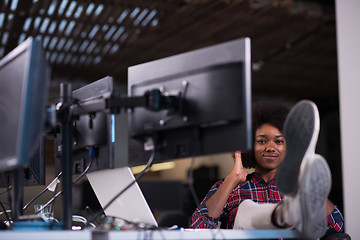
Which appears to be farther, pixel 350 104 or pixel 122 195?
pixel 350 104

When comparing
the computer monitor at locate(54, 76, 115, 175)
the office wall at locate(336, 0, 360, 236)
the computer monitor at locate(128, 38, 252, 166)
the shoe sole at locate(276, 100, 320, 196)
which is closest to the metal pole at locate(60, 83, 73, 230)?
the computer monitor at locate(54, 76, 115, 175)

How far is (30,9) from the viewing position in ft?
15.8

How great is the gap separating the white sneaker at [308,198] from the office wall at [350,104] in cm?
240

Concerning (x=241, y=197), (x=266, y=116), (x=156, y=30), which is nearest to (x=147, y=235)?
(x=241, y=197)

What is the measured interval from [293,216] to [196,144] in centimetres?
37

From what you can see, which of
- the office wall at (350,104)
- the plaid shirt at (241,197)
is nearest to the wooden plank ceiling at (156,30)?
the office wall at (350,104)

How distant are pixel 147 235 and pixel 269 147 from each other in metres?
1.22

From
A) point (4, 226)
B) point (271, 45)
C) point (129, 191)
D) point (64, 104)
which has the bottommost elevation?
point (4, 226)

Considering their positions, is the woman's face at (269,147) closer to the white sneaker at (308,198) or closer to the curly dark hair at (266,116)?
the curly dark hair at (266,116)

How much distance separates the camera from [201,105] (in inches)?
61.1

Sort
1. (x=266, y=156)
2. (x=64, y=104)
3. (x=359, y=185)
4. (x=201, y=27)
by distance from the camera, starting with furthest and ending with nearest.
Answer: (x=201, y=27)
(x=359, y=185)
(x=266, y=156)
(x=64, y=104)

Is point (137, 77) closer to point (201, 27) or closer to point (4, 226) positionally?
point (4, 226)

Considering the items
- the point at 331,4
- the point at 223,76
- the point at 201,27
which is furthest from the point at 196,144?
the point at 331,4

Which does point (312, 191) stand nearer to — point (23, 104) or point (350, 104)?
point (23, 104)
